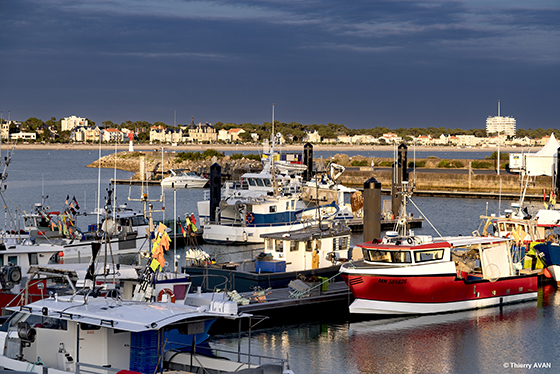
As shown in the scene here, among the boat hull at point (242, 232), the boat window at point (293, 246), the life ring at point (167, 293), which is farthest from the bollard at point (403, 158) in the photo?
the life ring at point (167, 293)

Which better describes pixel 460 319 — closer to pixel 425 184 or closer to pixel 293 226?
pixel 293 226

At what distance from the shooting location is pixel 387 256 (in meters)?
20.8

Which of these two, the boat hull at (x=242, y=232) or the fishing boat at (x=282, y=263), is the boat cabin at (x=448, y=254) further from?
the boat hull at (x=242, y=232)

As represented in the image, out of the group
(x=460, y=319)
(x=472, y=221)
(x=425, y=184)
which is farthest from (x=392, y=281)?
(x=425, y=184)

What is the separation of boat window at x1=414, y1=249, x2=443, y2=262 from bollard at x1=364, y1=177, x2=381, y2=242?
9645mm

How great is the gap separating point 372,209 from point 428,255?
992 centimetres

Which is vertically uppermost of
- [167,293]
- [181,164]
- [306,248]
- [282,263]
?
[181,164]

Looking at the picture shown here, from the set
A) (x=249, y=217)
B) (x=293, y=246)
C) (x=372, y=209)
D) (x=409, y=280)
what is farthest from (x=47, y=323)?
(x=249, y=217)

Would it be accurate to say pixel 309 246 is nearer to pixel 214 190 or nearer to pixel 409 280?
pixel 409 280

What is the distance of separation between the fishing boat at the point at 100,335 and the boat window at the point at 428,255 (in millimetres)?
9394

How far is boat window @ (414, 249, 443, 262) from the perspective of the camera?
67.7 ft

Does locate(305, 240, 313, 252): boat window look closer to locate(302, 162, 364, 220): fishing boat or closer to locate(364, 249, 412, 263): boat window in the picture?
locate(364, 249, 412, 263): boat window

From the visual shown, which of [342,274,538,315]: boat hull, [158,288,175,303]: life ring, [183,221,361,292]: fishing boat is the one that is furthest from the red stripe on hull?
[158,288,175,303]: life ring

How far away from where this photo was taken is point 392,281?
67.6 ft
